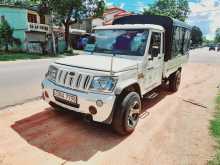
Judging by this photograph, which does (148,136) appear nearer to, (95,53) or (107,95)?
(107,95)

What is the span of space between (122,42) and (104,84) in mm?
1738

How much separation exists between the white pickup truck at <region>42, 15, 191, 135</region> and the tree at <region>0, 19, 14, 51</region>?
2302 centimetres

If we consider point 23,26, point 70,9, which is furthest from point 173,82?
point 23,26

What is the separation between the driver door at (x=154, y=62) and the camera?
5080 mm

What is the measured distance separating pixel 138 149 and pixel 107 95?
1185mm

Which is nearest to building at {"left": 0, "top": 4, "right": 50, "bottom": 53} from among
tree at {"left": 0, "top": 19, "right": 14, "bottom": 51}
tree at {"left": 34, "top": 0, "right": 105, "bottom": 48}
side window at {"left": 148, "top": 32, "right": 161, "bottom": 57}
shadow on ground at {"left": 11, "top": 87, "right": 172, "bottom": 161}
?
tree at {"left": 0, "top": 19, "right": 14, "bottom": 51}

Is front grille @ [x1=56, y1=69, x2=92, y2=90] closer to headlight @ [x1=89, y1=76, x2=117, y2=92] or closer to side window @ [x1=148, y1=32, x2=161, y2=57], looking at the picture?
headlight @ [x1=89, y1=76, x2=117, y2=92]

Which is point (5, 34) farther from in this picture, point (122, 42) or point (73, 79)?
point (73, 79)

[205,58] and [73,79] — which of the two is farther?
[205,58]

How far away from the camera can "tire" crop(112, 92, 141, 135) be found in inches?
160

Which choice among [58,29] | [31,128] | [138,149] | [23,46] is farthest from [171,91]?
[58,29]

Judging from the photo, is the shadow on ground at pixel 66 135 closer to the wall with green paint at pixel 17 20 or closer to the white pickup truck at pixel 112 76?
the white pickup truck at pixel 112 76

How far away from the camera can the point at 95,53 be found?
5.47m

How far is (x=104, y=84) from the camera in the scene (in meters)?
3.82
